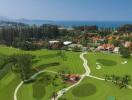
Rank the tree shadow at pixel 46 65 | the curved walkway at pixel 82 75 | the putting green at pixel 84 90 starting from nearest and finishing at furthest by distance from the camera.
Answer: the putting green at pixel 84 90 < the curved walkway at pixel 82 75 < the tree shadow at pixel 46 65

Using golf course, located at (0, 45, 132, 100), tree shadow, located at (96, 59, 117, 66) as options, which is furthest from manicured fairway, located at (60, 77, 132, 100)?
tree shadow, located at (96, 59, 117, 66)

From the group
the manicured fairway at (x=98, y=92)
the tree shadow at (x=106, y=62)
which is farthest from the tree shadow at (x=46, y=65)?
the manicured fairway at (x=98, y=92)

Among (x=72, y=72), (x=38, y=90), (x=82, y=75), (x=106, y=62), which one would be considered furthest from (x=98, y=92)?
(x=106, y=62)

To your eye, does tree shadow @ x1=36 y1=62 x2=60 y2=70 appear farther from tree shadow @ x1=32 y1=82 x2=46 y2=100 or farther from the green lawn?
tree shadow @ x1=32 y1=82 x2=46 y2=100

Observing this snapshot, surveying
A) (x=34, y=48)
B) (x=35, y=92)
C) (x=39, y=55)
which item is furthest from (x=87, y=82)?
(x=34, y=48)

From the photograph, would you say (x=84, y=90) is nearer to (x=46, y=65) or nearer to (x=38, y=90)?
(x=38, y=90)

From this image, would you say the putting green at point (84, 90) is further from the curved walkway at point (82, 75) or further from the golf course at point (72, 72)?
the curved walkway at point (82, 75)

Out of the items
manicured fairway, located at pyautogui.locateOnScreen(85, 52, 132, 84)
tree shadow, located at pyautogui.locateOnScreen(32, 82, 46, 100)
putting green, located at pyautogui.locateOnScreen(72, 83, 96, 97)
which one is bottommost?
tree shadow, located at pyautogui.locateOnScreen(32, 82, 46, 100)
